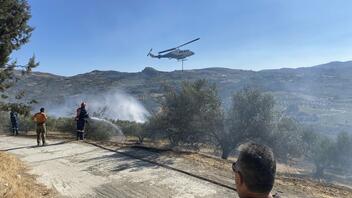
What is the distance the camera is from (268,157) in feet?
10.4

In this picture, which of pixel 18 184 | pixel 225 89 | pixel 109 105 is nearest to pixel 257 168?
pixel 18 184

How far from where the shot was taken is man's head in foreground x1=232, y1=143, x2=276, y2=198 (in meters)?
3.15

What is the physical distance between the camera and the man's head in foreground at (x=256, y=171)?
3148mm

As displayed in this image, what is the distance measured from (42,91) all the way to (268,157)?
408 feet

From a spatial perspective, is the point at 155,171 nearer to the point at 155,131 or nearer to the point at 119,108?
the point at 155,131

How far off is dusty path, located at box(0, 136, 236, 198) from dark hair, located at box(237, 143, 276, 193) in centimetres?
670

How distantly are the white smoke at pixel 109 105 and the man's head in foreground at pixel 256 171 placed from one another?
84.6m

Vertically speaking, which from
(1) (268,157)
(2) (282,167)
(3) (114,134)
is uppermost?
(1) (268,157)

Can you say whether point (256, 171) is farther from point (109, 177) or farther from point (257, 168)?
point (109, 177)

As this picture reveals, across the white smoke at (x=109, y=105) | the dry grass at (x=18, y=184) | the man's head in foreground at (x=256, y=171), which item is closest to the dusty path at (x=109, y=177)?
the dry grass at (x=18, y=184)

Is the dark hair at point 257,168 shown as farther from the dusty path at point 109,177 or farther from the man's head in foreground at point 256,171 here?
the dusty path at point 109,177

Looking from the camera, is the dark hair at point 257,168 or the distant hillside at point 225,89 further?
the distant hillside at point 225,89

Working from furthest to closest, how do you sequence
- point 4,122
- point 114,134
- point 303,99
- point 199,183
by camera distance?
point 303,99 < point 4,122 < point 114,134 < point 199,183

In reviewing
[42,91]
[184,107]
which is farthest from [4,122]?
[42,91]
